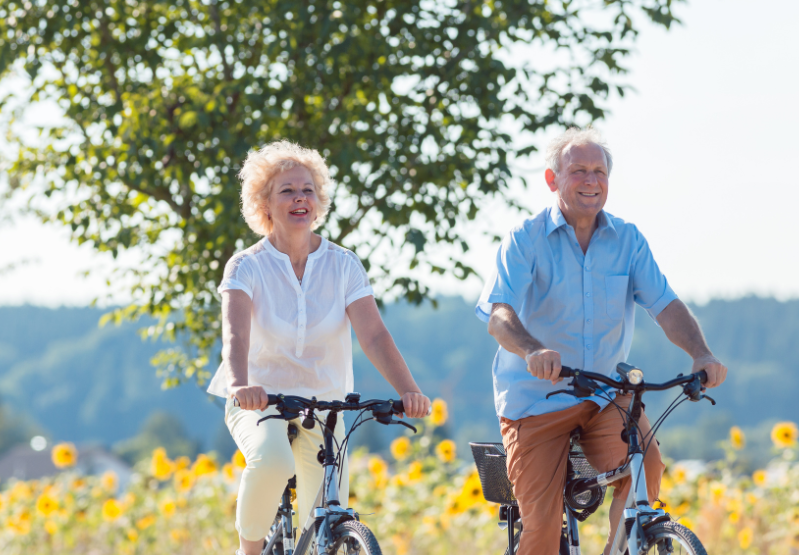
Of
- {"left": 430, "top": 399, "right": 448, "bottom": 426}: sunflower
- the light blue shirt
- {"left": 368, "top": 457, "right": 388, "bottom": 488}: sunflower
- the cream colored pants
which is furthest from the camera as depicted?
{"left": 368, "top": 457, "right": 388, "bottom": 488}: sunflower

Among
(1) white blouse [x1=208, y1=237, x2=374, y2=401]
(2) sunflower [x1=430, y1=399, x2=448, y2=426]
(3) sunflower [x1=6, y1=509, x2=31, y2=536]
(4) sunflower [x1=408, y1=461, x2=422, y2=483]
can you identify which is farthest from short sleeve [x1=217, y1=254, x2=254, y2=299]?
(3) sunflower [x1=6, y1=509, x2=31, y2=536]

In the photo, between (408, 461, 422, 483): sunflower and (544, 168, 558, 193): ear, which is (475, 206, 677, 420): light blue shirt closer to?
(544, 168, 558, 193): ear

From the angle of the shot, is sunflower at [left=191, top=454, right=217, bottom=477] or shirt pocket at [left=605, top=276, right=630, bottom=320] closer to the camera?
shirt pocket at [left=605, top=276, right=630, bottom=320]

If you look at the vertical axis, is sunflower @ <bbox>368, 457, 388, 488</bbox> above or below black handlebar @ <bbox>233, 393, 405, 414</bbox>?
below

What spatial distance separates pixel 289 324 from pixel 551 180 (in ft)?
3.40

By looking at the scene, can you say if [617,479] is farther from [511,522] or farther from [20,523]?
[20,523]

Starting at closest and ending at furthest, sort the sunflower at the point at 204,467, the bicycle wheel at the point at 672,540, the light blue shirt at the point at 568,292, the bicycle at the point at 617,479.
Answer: the bicycle wheel at the point at 672,540, the bicycle at the point at 617,479, the light blue shirt at the point at 568,292, the sunflower at the point at 204,467

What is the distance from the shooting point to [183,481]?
6617 mm

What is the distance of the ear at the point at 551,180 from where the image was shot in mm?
3262

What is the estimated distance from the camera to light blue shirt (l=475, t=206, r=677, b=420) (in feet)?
10.3

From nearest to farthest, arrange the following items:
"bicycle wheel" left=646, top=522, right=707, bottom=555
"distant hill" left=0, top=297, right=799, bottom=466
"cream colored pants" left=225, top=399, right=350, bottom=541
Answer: "bicycle wheel" left=646, top=522, right=707, bottom=555, "cream colored pants" left=225, top=399, right=350, bottom=541, "distant hill" left=0, top=297, right=799, bottom=466

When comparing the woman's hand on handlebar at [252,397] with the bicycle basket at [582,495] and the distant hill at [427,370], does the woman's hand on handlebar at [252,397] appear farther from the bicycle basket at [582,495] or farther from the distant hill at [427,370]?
the distant hill at [427,370]

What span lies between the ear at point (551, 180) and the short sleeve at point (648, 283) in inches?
12.8

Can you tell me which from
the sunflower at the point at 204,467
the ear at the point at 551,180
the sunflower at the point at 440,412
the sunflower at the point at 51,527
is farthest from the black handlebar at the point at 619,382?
the sunflower at the point at 51,527
